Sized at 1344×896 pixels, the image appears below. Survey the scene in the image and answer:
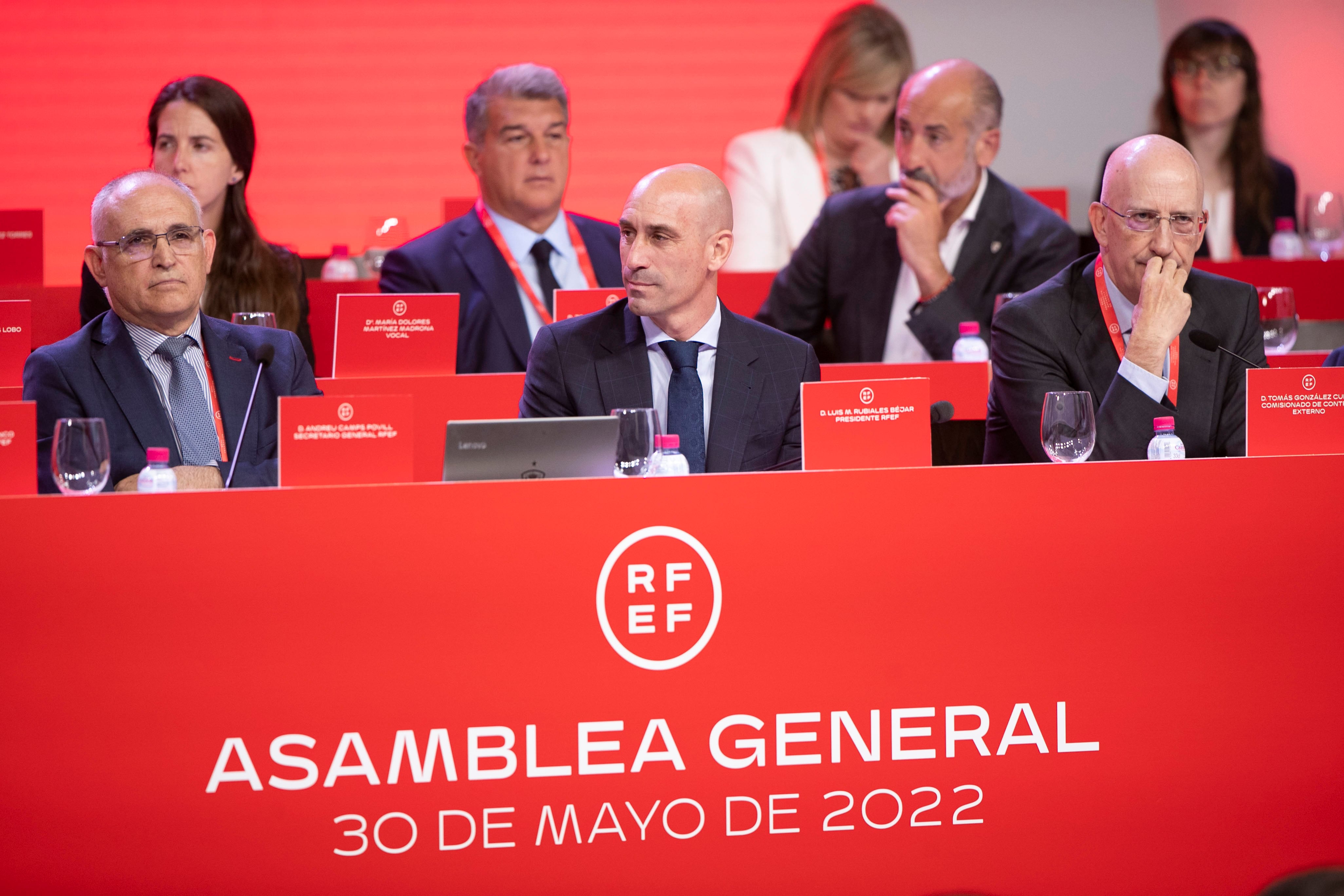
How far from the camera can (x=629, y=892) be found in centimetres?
194

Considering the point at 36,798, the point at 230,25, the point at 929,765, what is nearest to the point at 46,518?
the point at 36,798

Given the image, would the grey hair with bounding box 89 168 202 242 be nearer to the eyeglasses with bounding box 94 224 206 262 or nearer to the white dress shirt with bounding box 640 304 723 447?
the eyeglasses with bounding box 94 224 206 262

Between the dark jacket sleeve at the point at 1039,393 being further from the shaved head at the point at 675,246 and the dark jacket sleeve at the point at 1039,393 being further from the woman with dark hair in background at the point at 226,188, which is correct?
the woman with dark hair in background at the point at 226,188

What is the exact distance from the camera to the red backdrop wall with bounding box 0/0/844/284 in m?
5.80

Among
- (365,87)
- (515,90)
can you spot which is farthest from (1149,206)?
(365,87)

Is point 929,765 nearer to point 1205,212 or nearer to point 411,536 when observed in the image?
point 411,536

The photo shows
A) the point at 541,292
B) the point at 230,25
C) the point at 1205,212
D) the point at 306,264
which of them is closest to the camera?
the point at 1205,212

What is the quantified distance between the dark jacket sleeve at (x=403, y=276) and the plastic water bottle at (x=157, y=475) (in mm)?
1606

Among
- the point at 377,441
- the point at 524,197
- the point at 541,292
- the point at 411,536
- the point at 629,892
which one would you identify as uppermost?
the point at 524,197

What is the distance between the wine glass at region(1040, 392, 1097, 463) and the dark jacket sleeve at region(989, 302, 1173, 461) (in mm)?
230

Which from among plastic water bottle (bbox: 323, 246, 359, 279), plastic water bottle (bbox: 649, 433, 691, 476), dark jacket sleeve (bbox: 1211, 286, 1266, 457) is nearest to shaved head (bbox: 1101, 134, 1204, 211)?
dark jacket sleeve (bbox: 1211, 286, 1266, 457)

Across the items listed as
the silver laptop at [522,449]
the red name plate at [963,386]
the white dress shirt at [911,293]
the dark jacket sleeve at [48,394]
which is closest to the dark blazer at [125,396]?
the dark jacket sleeve at [48,394]

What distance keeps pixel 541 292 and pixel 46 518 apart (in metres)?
1.93

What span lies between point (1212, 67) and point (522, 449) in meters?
3.70
